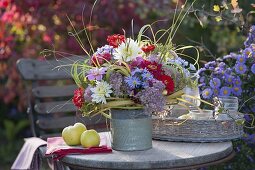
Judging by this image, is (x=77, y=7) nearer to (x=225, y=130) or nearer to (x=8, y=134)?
(x=8, y=134)

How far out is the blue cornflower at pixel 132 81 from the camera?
2.77 metres

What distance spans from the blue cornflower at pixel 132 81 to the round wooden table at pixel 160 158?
31 cm

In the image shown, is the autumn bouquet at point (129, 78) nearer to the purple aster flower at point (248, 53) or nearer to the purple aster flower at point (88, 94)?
the purple aster flower at point (88, 94)

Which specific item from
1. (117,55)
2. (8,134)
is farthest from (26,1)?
(117,55)

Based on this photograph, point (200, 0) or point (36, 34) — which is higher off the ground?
point (200, 0)

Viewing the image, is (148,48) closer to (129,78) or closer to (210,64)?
(129,78)

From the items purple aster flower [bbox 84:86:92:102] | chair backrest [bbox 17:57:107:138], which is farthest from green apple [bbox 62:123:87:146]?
chair backrest [bbox 17:57:107:138]

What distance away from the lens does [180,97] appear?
299 cm

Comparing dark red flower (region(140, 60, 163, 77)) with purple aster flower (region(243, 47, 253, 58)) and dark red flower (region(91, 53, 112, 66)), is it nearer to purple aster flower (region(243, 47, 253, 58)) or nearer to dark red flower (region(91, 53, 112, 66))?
dark red flower (region(91, 53, 112, 66))

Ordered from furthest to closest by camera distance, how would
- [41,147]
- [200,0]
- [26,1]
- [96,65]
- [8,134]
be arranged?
[8,134], [26,1], [200,0], [41,147], [96,65]

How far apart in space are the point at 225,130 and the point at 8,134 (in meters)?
4.29

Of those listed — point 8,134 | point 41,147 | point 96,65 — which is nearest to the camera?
point 96,65

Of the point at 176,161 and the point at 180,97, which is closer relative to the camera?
the point at 176,161

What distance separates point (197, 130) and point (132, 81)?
471mm
